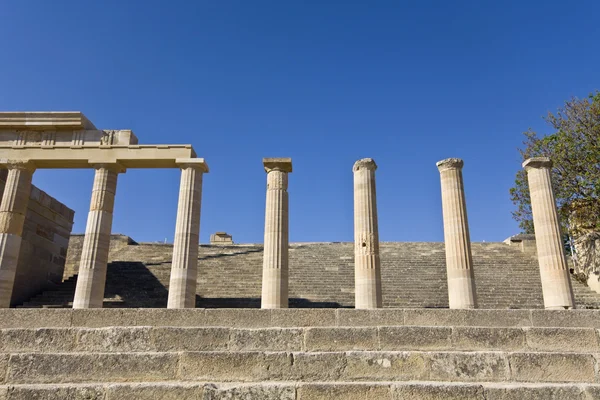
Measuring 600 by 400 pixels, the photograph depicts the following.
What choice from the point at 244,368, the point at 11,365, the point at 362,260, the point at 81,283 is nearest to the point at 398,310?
the point at 244,368

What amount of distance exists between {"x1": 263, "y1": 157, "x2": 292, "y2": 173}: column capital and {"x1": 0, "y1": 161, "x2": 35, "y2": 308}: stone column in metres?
10.9

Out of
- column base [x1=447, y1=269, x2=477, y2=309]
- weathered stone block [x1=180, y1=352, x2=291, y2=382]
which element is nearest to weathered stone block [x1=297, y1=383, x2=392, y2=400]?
weathered stone block [x1=180, y1=352, x2=291, y2=382]

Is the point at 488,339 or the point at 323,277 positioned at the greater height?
the point at 323,277

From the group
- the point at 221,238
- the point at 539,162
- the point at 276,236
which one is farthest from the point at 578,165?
the point at 221,238

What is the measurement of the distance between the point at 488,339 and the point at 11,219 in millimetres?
19199

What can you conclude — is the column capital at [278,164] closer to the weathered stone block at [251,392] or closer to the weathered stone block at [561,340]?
the weathered stone block at [561,340]

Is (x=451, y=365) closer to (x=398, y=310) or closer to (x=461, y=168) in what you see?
(x=398, y=310)

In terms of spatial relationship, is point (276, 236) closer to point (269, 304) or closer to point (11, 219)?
point (269, 304)

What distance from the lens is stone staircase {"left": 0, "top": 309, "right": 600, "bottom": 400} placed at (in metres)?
6.15

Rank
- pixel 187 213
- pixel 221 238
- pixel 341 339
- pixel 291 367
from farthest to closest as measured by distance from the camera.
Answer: pixel 221 238
pixel 187 213
pixel 341 339
pixel 291 367

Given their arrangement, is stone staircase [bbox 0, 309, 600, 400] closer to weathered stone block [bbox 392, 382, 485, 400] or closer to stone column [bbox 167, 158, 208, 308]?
weathered stone block [bbox 392, 382, 485, 400]

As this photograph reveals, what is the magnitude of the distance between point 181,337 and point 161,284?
1550 cm

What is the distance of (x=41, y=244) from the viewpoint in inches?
912

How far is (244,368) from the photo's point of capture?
22.4 ft
